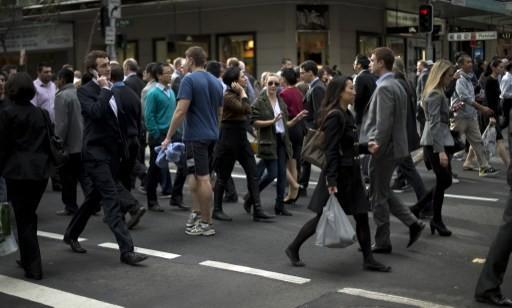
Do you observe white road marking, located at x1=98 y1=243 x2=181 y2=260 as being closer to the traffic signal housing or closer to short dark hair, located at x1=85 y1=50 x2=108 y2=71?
short dark hair, located at x1=85 y1=50 x2=108 y2=71

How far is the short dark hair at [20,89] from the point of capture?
639cm

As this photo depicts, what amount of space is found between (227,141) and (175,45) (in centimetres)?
1885

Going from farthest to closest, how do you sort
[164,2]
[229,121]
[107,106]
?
[164,2], [229,121], [107,106]

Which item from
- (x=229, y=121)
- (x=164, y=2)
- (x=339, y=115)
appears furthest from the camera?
(x=164, y=2)

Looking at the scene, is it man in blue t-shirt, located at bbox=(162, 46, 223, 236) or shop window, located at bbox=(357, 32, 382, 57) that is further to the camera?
shop window, located at bbox=(357, 32, 382, 57)

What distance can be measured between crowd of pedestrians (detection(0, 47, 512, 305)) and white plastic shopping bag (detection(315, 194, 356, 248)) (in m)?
0.16

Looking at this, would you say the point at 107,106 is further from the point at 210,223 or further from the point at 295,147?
the point at 295,147

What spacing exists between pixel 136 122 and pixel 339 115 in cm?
336

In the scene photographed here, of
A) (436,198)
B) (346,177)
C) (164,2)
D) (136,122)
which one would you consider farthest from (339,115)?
(164,2)

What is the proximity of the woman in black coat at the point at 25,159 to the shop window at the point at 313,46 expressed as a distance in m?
18.8

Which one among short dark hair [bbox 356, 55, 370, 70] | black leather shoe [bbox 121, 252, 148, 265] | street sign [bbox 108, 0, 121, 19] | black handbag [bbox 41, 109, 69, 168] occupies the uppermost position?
street sign [bbox 108, 0, 121, 19]

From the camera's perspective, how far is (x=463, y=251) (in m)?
7.24

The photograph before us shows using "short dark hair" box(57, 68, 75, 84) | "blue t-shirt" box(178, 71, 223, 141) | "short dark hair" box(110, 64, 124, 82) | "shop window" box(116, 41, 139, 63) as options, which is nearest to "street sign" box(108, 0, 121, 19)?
"shop window" box(116, 41, 139, 63)

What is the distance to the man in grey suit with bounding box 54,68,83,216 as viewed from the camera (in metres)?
9.46
